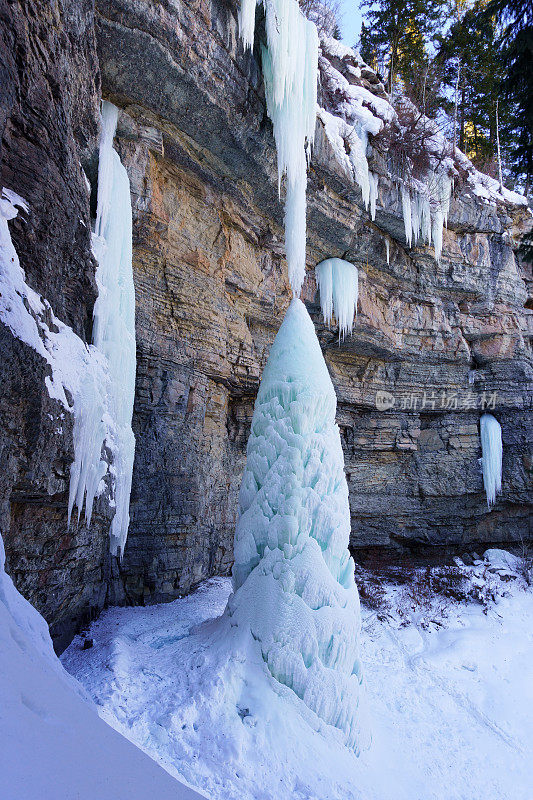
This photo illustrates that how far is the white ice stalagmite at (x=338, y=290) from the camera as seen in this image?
10.5 metres

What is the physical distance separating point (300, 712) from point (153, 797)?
3.75 metres

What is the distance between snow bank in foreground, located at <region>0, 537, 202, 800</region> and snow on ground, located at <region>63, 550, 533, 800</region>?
9.25 ft

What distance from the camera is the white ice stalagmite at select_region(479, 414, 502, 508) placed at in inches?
492

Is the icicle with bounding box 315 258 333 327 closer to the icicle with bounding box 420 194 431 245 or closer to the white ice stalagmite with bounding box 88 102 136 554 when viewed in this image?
the icicle with bounding box 420 194 431 245

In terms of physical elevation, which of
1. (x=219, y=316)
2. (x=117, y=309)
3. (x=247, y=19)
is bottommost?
(x=117, y=309)

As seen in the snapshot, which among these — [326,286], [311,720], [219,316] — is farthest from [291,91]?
[311,720]

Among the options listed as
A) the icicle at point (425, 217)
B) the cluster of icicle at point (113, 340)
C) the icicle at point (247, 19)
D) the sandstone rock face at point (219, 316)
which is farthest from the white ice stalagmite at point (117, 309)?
the icicle at point (425, 217)

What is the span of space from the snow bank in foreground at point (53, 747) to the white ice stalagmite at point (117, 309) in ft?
12.2

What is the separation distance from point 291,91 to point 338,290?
4084 millimetres

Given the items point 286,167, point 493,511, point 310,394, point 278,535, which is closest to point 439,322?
point 493,511

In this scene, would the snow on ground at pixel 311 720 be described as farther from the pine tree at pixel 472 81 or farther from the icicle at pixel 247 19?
the pine tree at pixel 472 81

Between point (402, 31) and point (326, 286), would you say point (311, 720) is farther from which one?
point (402, 31)

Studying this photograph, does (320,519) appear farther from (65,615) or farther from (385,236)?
(385,236)

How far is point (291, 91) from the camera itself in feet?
24.3
